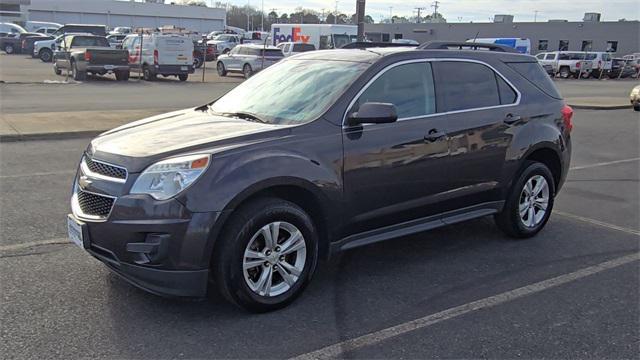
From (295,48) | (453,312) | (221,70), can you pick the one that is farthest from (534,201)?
(295,48)

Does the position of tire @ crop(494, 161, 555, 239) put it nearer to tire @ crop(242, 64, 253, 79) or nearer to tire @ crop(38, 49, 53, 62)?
tire @ crop(242, 64, 253, 79)

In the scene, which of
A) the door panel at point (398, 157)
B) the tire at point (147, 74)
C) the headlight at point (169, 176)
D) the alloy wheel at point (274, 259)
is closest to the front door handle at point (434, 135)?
the door panel at point (398, 157)

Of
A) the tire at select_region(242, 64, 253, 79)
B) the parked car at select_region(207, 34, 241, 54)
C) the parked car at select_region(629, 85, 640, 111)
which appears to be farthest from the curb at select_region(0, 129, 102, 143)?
the parked car at select_region(207, 34, 241, 54)

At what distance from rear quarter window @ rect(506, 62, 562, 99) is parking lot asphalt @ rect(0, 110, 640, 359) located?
1.44 m

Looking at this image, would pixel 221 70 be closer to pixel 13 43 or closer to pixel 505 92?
pixel 13 43

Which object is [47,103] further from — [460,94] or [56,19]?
[56,19]

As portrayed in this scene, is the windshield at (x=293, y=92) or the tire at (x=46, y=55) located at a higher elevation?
the windshield at (x=293, y=92)

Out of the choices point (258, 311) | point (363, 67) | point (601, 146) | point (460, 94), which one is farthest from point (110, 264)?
point (601, 146)

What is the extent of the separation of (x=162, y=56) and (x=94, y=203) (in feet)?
73.8

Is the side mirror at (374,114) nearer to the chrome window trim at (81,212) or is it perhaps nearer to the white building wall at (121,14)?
the chrome window trim at (81,212)

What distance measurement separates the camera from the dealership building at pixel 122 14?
89625 mm

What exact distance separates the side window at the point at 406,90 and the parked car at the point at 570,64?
39957 millimetres

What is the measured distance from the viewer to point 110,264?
3.87 m

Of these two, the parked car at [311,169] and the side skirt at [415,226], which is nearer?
the parked car at [311,169]
